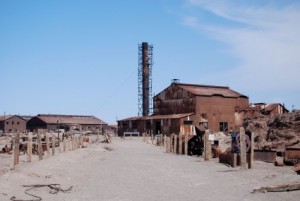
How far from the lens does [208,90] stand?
7544 centimetres

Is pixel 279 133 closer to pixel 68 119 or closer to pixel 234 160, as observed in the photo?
pixel 234 160

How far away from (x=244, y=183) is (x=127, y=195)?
478 cm

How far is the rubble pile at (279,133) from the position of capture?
30837 mm

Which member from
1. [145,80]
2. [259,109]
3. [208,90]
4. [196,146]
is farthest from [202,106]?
[196,146]

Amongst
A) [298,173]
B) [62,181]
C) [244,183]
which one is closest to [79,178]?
[62,181]

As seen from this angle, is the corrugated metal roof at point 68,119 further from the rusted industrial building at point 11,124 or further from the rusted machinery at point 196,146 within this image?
the rusted machinery at point 196,146

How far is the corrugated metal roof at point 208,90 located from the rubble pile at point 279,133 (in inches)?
1175

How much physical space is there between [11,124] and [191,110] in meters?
59.8

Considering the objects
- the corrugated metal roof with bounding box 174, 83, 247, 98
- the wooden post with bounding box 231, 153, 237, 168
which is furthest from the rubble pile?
the corrugated metal roof with bounding box 174, 83, 247, 98

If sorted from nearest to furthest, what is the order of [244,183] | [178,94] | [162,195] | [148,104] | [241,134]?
[162,195], [244,183], [241,134], [178,94], [148,104]

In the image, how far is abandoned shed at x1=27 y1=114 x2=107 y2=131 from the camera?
99037mm

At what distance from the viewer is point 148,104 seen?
8562 cm

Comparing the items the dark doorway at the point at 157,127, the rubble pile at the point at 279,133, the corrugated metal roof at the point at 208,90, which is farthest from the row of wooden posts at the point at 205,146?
the corrugated metal roof at the point at 208,90

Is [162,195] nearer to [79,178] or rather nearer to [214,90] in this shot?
[79,178]
